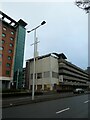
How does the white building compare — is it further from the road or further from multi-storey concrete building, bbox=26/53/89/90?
the road

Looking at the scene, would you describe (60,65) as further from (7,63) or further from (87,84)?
(87,84)

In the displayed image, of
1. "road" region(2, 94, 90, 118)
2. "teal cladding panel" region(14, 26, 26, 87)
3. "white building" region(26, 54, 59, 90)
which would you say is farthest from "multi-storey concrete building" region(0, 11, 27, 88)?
"road" region(2, 94, 90, 118)

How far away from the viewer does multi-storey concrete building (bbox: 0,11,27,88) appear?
243 feet

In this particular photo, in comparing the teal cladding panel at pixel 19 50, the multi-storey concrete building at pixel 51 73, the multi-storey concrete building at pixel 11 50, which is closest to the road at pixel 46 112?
the multi-storey concrete building at pixel 11 50

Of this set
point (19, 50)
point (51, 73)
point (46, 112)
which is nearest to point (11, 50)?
point (19, 50)

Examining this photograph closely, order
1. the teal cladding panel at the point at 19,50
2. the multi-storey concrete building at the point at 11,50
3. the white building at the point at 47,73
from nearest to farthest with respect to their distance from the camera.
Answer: the multi-storey concrete building at the point at 11,50
the teal cladding panel at the point at 19,50
the white building at the point at 47,73

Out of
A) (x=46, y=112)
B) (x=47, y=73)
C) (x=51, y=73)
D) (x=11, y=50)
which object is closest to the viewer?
(x=46, y=112)

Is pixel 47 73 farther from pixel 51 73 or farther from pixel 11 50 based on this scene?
pixel 11 50

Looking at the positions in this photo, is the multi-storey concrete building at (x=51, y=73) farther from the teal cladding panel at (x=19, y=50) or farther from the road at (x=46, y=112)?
the road at (x=46, y=112)

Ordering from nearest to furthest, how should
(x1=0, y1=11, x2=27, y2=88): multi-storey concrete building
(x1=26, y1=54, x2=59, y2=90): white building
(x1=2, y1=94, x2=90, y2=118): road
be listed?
(x1=2, y1=94, x2=90, y2=118): road
(x1=0, y1=11, x2=27, y2=88): multi-storey concrete building
(x1=26, y1=54, x2=59, y2=90): white building

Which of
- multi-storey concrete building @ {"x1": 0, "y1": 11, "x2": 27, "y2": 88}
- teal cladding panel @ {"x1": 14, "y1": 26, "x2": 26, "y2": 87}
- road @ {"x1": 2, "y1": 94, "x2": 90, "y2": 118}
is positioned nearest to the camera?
road @ {"x1": 2, "y1": 94, "x2": 90, "y2": 118}

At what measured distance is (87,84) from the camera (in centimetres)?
14512

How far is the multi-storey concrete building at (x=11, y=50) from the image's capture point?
74062mm

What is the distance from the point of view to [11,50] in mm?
78562
